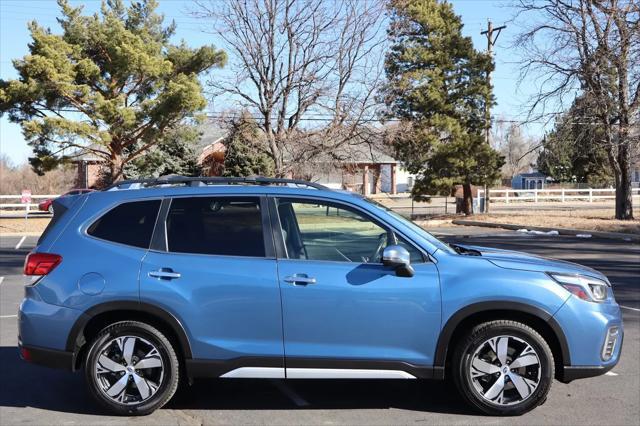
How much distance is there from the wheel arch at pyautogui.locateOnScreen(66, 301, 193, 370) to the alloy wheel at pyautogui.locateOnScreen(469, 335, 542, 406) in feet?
7.14

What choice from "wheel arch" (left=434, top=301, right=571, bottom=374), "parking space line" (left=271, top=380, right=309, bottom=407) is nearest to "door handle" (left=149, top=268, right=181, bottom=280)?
"parking space line" (left=271, top=380, right=309, bottom=407)

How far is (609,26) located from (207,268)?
76.4ft

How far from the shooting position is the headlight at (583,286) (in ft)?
16.1

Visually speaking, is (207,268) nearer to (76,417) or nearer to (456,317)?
(76,417)

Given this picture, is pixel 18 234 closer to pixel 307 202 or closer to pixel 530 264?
pixel 307 202

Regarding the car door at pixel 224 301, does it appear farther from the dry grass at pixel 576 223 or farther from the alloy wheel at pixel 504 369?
the dry grass at pixel 576 223

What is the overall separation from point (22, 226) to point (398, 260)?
27340 millimetres

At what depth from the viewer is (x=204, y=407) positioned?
17.2 ft

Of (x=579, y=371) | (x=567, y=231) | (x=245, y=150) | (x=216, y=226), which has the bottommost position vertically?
(x=567, y=231)

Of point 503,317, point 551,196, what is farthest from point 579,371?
point 551,196

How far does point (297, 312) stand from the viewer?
4.80 metres

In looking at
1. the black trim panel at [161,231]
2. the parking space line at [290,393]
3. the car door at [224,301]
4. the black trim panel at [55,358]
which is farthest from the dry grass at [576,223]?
the black trim panel at [55,358]

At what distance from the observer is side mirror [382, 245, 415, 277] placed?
184 inches

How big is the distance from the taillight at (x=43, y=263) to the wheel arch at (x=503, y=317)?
2.96 m
